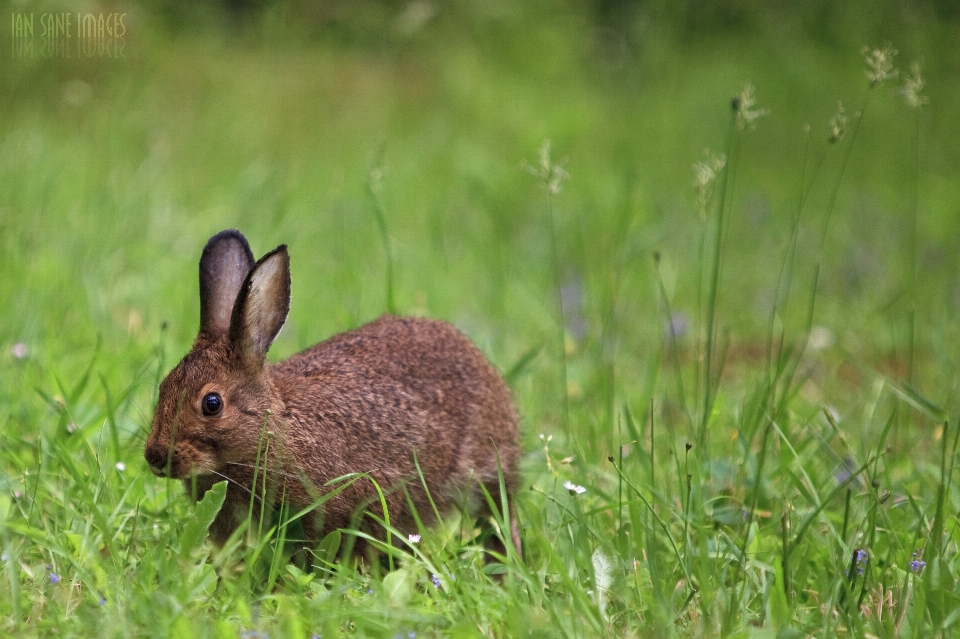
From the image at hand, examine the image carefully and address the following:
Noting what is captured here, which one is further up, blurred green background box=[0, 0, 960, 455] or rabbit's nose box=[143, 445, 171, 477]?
blurred green background box=[0, 0, 960, 455]

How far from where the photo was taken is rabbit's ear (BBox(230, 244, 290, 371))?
3104mm

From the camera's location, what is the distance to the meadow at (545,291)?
2.65 metres

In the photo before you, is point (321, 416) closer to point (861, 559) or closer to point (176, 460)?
point (176, 460)

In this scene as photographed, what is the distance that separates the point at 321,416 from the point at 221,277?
55 centimetres

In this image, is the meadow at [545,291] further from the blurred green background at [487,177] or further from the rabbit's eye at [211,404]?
the rabbit's eye at [211,404]

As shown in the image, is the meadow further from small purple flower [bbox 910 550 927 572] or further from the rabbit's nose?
the rabbit's nose

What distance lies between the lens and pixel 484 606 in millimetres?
2545

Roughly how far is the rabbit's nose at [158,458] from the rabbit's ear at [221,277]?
488 mm

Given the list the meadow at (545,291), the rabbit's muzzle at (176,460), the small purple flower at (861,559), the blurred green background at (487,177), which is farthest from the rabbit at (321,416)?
the small purple flower at (861,559)

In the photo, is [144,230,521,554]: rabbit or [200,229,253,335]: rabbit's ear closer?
[144,230,521,554]: rabbit

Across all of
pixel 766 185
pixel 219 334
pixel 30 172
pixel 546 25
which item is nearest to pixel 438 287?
pixel 30 172

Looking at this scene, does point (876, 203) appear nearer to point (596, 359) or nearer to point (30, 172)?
point (596, 359)

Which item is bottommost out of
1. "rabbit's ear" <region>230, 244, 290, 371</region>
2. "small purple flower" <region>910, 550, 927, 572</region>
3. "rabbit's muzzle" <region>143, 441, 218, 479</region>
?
"small purple flower" <region>910, 550, 927, 572</region>

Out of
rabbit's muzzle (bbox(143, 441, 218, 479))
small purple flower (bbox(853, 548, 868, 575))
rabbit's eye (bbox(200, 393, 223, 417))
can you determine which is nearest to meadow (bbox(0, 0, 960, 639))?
small purple flower (bbox(853, 548, 868, 575))
